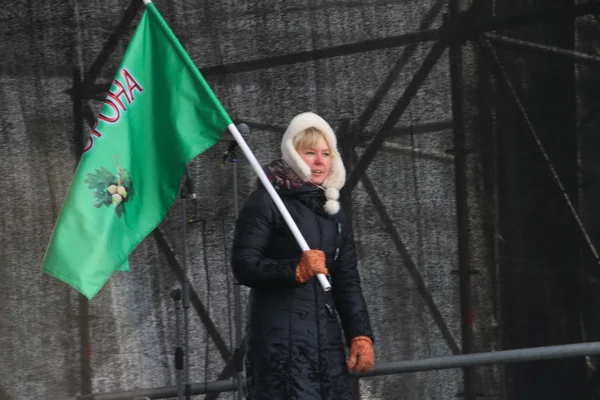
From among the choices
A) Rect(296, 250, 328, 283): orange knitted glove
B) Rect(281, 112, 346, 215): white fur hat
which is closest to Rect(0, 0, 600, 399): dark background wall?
Rect(281, 112, 346, 215): white fur hat

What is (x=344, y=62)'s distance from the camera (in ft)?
18.7

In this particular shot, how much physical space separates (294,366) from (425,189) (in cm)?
154

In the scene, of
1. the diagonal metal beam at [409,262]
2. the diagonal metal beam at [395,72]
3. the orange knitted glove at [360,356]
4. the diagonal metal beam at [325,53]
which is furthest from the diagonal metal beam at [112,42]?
the orange knitted glove at [360,356]

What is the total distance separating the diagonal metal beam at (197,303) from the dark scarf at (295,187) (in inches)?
43.0

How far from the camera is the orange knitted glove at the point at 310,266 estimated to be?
4.43m

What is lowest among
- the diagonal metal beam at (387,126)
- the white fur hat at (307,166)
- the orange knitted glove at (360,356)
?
the orange knitted glove at (360,356)

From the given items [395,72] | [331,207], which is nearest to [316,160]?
[331,207]

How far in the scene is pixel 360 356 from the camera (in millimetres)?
4652

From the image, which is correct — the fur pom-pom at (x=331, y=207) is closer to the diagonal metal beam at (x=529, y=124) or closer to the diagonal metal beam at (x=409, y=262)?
the diagonal metal beam at (x=409, y=262)

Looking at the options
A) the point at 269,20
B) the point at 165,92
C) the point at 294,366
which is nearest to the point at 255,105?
the point at 269,20

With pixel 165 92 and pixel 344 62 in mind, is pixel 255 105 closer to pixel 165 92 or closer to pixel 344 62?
pixel 344 62

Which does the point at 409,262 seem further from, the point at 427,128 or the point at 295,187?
the point at 295,187

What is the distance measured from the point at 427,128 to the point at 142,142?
1.53 meters

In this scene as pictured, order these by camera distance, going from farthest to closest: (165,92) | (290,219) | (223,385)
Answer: (223,385) < (165,92) < (290,219)
